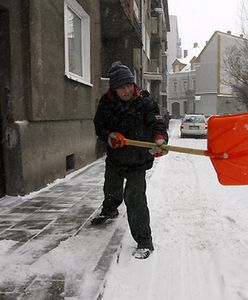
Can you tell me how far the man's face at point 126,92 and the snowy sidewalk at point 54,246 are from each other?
1420mm

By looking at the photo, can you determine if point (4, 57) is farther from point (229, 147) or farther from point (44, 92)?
point (229, 147)

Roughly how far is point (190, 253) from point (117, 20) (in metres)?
10.1

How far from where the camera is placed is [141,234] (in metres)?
4.06

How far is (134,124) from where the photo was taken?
→ 420 centimetres

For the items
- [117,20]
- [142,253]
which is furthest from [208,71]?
[142,253]

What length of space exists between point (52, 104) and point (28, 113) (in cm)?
95

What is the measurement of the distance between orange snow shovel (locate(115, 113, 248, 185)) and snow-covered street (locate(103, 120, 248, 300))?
74 centimetres

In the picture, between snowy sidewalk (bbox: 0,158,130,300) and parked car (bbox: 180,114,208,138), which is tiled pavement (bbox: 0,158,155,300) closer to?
snowy sidewalk (bbox: 0,158,130,300)

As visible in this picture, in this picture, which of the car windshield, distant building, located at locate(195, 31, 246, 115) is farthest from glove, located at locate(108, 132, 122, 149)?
distant building, located at locate(195, 31, 246, 115)

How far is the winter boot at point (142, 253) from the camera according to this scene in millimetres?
3943

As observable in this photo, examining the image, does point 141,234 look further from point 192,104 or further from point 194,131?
point 192,104

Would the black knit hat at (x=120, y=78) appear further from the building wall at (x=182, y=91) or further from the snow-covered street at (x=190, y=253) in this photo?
the building wall at (x=182, y=91)

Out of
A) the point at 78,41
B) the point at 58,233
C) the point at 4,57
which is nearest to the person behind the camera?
the point at 58,233

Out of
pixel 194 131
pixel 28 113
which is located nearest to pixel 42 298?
Answer: pixel 28 113
